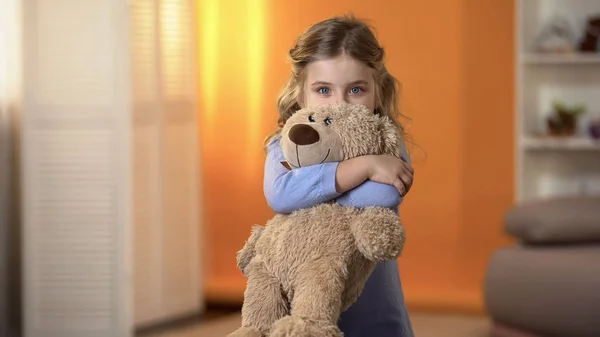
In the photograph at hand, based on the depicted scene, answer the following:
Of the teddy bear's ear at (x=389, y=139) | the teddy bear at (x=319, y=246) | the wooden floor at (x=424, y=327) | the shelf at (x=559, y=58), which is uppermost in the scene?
the shelf at (x=559, y=58)

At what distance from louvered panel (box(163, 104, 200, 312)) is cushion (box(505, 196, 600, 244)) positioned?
4.54 ft

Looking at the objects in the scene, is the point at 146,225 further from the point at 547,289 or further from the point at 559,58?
the point at 559,58

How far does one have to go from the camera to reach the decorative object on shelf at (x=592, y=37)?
4066mm

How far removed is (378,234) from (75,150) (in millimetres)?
2688

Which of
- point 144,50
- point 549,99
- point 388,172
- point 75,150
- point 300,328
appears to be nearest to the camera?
point 300,328

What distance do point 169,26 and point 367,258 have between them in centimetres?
291

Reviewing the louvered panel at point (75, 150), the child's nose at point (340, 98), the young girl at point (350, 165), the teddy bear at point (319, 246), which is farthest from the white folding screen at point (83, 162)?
the teddy bear at point (319, 246)

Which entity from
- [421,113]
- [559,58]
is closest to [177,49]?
[421,113]

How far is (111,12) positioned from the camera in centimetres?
346

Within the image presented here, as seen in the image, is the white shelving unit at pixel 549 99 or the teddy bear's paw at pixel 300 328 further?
the white shelving unit at pixel 549 99

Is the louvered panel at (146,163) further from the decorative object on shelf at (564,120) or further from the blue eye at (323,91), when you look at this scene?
the blue eye at (323,91)

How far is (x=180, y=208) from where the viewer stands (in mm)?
3844

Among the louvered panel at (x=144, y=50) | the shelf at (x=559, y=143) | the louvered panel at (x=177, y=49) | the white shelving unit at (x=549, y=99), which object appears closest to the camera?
the louvered panel at (x=144, y=50)

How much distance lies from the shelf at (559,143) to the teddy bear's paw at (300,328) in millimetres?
3271
